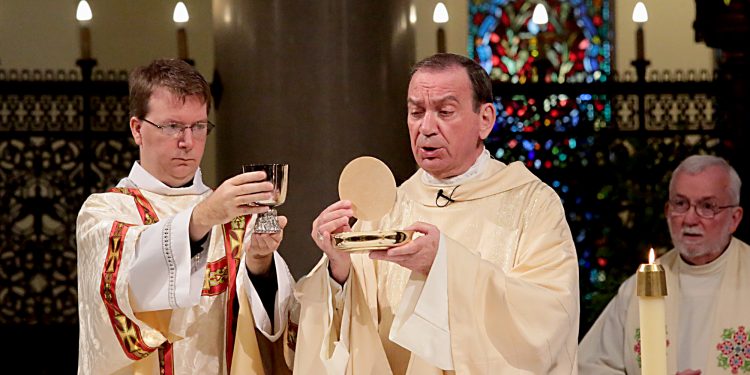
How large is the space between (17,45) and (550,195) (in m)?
6.88


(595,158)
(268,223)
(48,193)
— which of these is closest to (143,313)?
(268,223)

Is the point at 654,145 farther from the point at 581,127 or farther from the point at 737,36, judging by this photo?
the point at 737,36

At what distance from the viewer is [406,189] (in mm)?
4797

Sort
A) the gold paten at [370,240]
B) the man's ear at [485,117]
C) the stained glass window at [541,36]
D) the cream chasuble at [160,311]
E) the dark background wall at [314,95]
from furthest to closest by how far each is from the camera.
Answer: the stained glass window at [541,36] → the dark background wall at [314,95] → the man's ear at [485,117] → the cream chasuble at [160,311] → the gold paten at [370,240]

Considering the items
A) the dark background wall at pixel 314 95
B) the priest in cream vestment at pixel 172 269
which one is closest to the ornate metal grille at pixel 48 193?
the dark background wall at pixel 314 95

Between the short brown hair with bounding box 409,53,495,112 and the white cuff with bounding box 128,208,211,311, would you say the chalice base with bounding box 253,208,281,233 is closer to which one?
the white cuff with bounding box 128,208,211,311

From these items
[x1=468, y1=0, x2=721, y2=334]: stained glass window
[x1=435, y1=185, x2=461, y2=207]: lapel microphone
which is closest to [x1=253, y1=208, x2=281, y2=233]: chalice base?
[x1=435, y1=185, x2=461, y2=207]: lapel microphone

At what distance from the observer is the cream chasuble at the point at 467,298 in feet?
13.8

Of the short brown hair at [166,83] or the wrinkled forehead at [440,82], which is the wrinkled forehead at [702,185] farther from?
the short brown hair at [166,83]

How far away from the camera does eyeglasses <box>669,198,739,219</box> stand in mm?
6090

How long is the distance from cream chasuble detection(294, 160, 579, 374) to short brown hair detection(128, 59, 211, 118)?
676 millimetres

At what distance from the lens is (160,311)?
14.5 ft

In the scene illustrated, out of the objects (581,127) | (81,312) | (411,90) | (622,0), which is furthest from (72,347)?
(622,0)

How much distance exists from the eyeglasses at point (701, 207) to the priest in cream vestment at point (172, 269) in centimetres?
227
